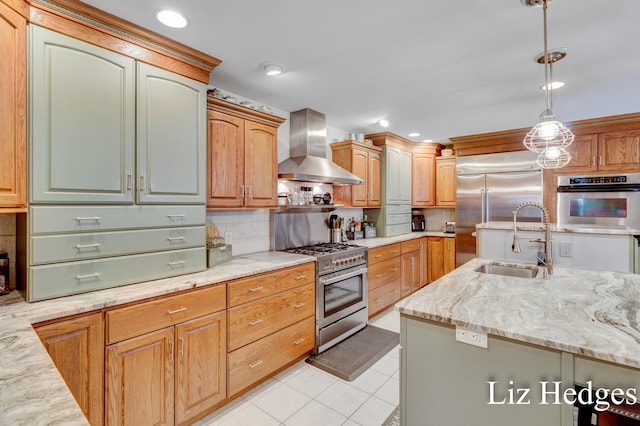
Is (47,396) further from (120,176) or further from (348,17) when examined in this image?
(348,17)

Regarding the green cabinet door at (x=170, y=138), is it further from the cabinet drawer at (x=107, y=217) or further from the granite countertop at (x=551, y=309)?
the granite countertop at (x=551, y=309)

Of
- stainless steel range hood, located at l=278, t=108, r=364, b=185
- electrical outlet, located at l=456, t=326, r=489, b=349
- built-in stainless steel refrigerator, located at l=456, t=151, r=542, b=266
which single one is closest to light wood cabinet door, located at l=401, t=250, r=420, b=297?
built-in stainless steel refrigerator, located at l=456, t=151, r=542, b=266

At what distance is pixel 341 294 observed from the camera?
314cm

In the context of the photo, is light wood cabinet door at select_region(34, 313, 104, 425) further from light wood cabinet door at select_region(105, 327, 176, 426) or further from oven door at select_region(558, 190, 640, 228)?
oven door at select_region(558, 190, 640, 228)

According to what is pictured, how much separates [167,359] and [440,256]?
14.1ft

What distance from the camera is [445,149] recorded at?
5332 millimetres

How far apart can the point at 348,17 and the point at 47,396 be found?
2049 millimetres

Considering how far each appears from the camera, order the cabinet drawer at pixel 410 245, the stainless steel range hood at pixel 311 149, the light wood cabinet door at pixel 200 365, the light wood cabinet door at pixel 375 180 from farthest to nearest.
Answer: the cabinet drawer at pixel 410 245
the light wood cabinet door at pixel 375 180
the stainless steel range hood at pixel 311 149
the light wood cabinet door at pixel 200 365

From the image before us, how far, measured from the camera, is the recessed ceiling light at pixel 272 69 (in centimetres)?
234

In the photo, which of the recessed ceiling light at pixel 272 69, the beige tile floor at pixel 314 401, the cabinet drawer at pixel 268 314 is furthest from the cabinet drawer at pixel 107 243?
the recessed ceiling light at pixel 272 69

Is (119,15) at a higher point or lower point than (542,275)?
higher

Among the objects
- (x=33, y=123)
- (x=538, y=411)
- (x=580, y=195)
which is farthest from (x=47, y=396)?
(x=580, y=195)

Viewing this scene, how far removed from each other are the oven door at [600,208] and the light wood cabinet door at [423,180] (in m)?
1.74

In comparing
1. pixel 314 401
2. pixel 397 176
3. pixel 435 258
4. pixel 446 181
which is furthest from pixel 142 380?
pixel 446 181
